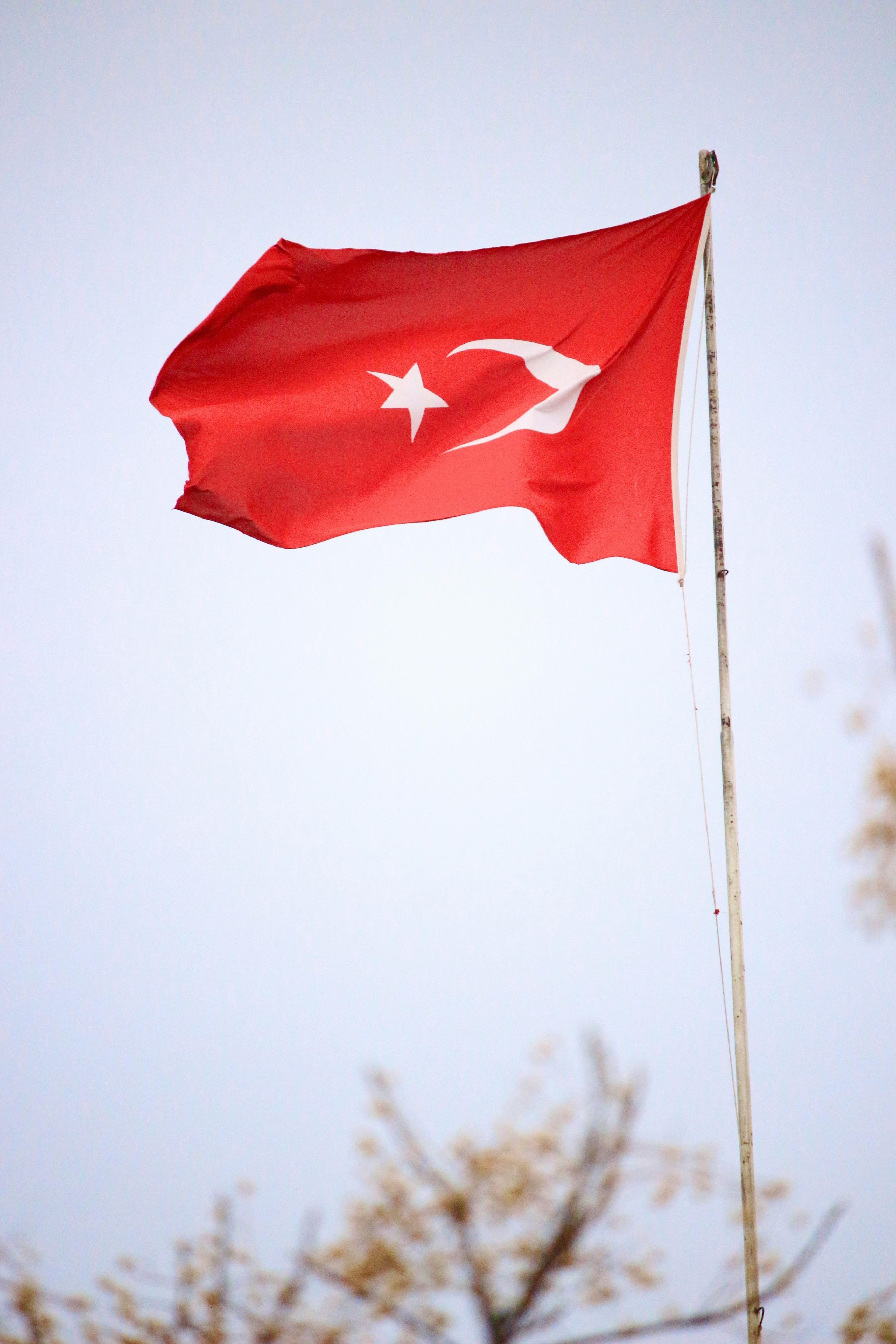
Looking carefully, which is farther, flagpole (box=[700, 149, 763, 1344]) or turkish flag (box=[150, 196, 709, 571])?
turkish flag (box=[150, 196, 709, 571])

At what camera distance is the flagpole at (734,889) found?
639 cm

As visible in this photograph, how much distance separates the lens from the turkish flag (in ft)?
24.3

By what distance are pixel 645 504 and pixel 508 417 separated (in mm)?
1095

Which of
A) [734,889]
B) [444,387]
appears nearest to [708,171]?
[444,387]

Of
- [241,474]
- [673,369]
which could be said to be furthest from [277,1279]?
[673,369]

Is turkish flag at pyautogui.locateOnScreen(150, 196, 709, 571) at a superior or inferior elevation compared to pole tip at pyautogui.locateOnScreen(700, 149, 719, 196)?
inferior

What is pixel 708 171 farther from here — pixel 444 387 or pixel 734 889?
pixel 734 889

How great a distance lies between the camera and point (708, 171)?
24.0 ft

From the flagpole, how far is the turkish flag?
45 cm

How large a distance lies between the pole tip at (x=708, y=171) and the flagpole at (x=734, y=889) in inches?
34.8

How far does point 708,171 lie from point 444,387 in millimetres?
1962

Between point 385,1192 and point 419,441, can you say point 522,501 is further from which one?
point 385,1192

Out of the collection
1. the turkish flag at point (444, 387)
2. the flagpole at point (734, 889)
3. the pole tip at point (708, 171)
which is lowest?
the flagpole at point (734, 889)

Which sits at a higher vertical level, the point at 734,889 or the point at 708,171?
the point at 708,171
